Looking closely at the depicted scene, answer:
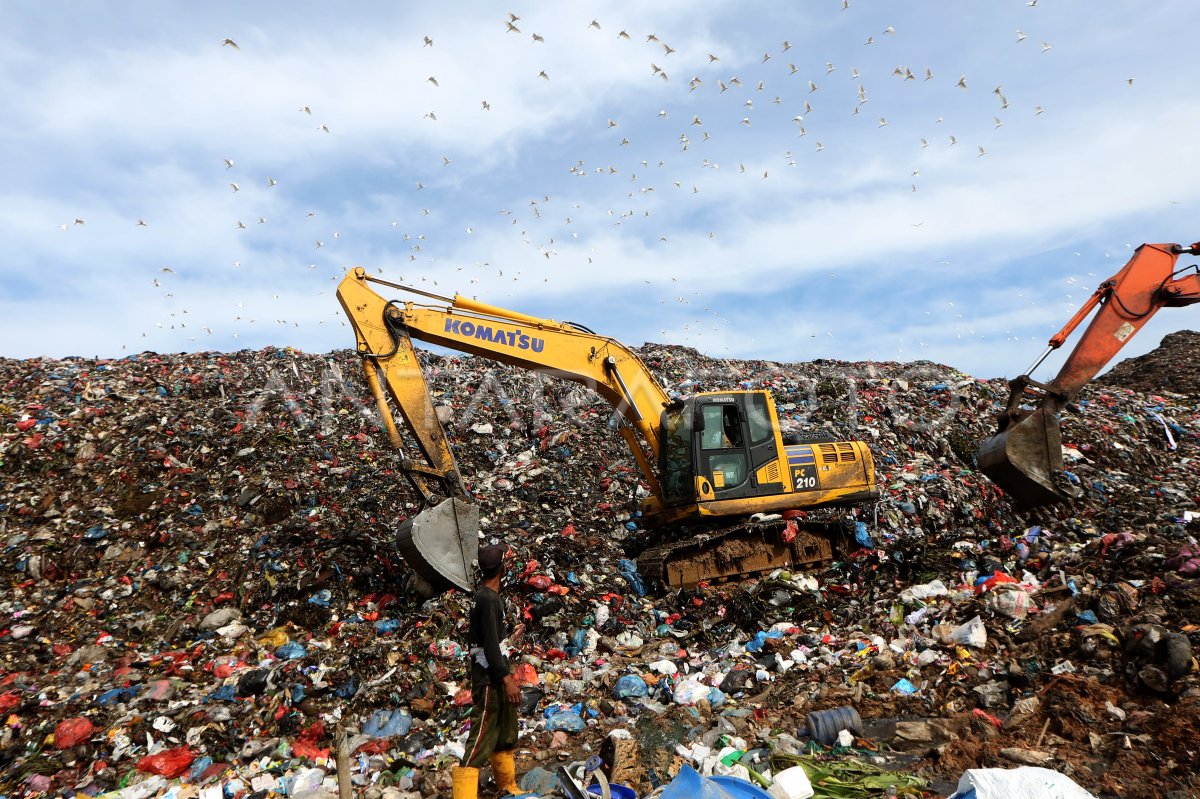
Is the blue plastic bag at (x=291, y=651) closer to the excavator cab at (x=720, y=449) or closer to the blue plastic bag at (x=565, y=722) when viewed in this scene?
the blue plastic bag at (x=565, y=722)

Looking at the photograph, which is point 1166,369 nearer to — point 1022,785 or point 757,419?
point 757,419

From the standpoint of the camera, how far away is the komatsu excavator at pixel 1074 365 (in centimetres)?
683

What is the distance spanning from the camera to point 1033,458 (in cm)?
683

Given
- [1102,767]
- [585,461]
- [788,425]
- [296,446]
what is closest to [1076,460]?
[788,425]

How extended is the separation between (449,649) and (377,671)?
634 mm

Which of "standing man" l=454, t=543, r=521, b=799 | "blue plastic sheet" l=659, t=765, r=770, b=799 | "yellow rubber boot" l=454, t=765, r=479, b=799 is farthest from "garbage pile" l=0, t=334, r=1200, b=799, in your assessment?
"blue plastic sheet" l=659, t=765, r=770, b=799

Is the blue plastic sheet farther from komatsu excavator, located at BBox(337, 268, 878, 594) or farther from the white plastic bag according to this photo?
komatsu excavator, located at BBox(337, 268, 878, 594)

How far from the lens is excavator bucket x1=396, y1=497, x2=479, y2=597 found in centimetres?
626

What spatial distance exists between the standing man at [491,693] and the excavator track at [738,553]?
3987 mm

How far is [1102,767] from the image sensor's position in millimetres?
4023

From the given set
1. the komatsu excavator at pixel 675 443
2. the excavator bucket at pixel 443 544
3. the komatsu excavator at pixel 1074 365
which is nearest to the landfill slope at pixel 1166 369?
the komatsu excavator at pixel 1074 365

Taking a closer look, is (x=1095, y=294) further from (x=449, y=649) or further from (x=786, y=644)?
(x=449, y=649)

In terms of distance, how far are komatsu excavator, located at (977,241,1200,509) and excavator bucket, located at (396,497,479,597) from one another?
486cm

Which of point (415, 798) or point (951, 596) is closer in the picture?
point (415, 798)
